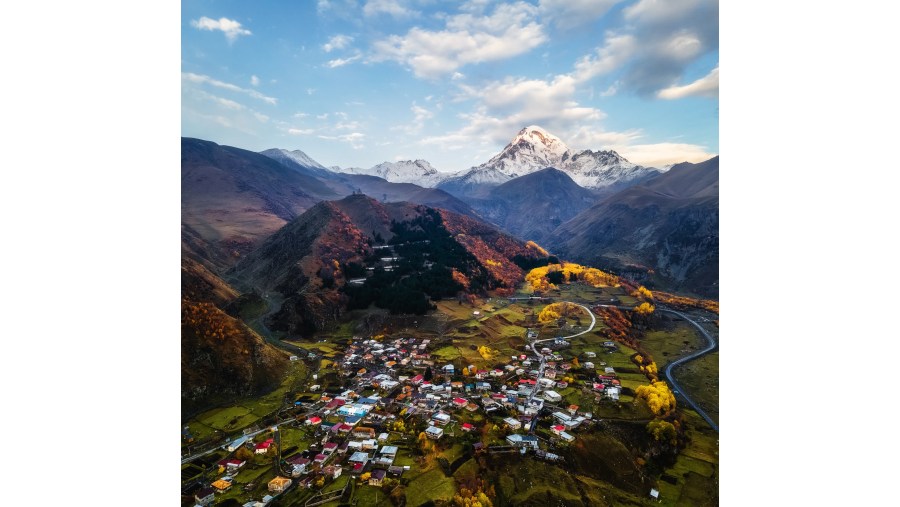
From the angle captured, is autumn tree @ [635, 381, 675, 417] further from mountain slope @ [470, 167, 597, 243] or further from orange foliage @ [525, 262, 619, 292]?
mountain slope @ [470, 167, 597, 243]

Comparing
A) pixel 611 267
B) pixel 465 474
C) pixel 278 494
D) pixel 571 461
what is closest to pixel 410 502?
pixel 465 474

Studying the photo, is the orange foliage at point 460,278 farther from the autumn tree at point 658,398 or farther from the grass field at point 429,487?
the grass field at point 429,487

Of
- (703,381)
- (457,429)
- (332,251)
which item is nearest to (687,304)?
(703,381)

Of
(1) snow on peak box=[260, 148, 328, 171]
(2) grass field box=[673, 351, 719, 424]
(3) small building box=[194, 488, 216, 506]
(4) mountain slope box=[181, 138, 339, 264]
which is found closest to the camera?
(3) small building box=[194, 488, 216, 506]

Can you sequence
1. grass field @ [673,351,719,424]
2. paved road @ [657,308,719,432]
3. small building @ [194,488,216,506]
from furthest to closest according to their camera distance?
grass field @ [673,351,719,424] → paved road @ [657,308,719,432] → small building @ [194,488,216,506]

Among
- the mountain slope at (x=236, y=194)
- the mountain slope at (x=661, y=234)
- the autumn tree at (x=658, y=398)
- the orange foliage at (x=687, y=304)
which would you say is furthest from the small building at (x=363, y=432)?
the mountain slope at (x=661, y=234)

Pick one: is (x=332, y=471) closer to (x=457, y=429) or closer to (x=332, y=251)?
(x=457, y=429)

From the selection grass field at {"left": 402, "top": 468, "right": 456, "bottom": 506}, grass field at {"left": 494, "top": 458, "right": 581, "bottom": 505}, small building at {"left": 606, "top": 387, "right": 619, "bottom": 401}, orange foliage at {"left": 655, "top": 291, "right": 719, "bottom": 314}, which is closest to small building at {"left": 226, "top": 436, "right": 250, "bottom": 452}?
grass field at {"left": 402, "top": 468, "right": 456, "bottom": 506}
